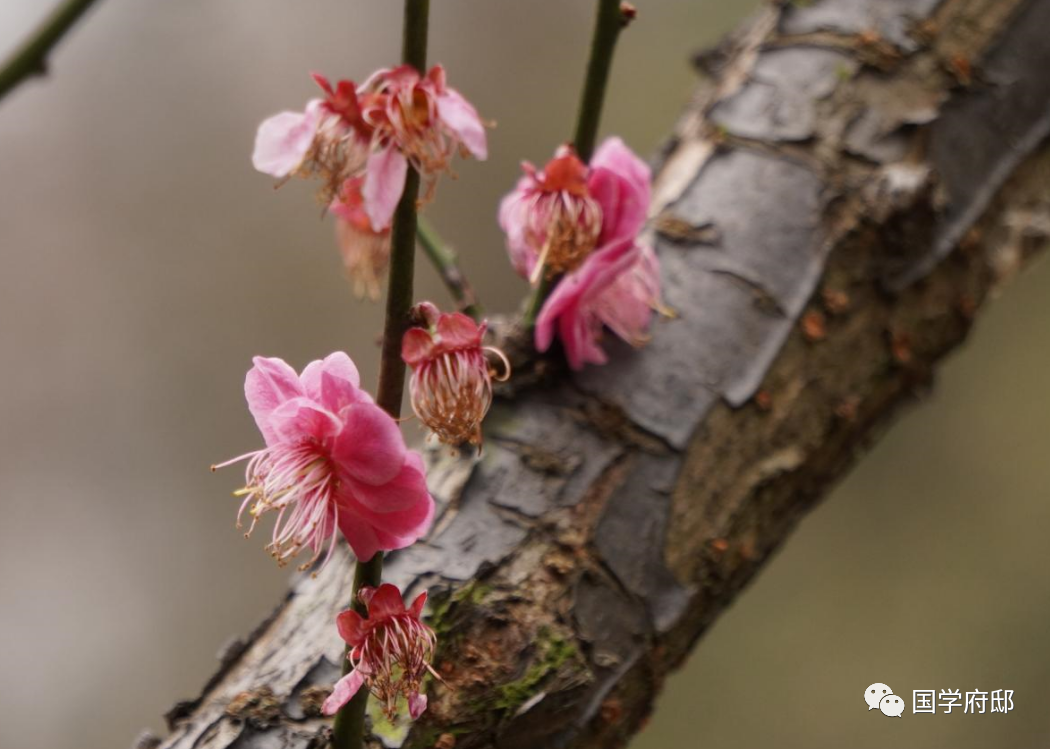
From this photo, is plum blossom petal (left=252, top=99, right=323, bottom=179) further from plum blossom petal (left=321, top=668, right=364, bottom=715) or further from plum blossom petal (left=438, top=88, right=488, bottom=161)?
plum blossom petal (left=321, top=668, right=364, bottom=715)

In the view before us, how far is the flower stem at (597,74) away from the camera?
541mm

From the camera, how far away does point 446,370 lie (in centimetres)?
41

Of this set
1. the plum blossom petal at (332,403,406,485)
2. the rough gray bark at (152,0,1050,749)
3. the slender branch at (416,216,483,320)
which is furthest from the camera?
the slender branch at (416,216,483,320)

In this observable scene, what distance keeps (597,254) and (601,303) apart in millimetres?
73

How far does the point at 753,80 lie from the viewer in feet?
2.70

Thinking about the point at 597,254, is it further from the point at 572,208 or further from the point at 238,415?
the point at 238,415

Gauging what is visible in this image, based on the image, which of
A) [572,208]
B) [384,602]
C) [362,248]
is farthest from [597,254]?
[384,602]

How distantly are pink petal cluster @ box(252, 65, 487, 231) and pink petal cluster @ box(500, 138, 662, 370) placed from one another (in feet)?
0.36

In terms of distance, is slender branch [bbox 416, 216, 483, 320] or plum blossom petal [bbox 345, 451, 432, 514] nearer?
plum blossom petal [bbox 345, 451, 432, 514]

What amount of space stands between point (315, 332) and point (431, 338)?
1362mm

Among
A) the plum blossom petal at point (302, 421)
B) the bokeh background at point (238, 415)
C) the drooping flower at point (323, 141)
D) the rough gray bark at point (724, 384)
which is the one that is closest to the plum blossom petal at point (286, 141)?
the drooping flower at point (323, 141)

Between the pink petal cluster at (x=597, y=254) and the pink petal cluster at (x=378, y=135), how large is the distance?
11cm

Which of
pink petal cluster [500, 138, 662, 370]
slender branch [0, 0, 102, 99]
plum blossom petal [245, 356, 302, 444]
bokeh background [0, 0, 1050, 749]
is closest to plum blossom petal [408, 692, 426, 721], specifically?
plum blossom petal [245, 356, 302, 444]

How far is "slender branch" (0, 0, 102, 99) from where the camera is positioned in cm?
54
